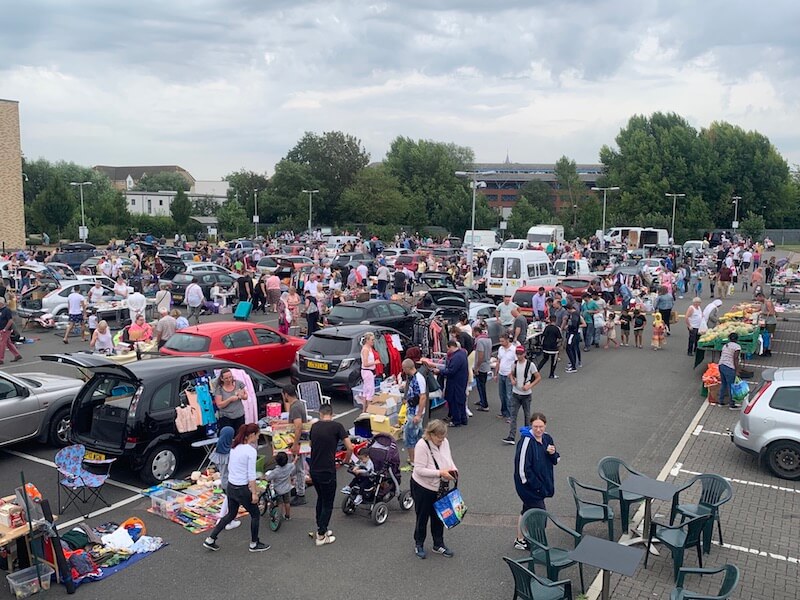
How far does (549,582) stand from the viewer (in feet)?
20.8

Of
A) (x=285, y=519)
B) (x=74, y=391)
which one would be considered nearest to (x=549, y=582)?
(x=285, y=519)

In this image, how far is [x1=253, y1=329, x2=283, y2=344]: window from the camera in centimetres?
1491

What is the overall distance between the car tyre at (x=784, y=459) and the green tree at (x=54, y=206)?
61.4 metres

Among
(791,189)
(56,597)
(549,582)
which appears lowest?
(56,597)

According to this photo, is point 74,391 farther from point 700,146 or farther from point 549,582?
point 700,146

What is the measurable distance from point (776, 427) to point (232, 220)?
6528 centimetres

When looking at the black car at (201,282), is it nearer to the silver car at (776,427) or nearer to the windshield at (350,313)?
the windshield at (350,313)

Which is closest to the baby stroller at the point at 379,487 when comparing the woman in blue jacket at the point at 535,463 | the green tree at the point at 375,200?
the woman in blue jacket at the point at 535,463

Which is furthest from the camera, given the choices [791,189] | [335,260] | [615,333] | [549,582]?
[791,189]

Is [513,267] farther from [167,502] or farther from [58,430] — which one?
[167,502]

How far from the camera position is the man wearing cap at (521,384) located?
11397 mm

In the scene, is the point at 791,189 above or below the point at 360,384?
above

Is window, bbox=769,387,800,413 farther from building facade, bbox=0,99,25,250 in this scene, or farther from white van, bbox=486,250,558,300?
building facade, bbox=0,99,25,250

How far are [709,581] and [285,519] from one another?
15.7ft
